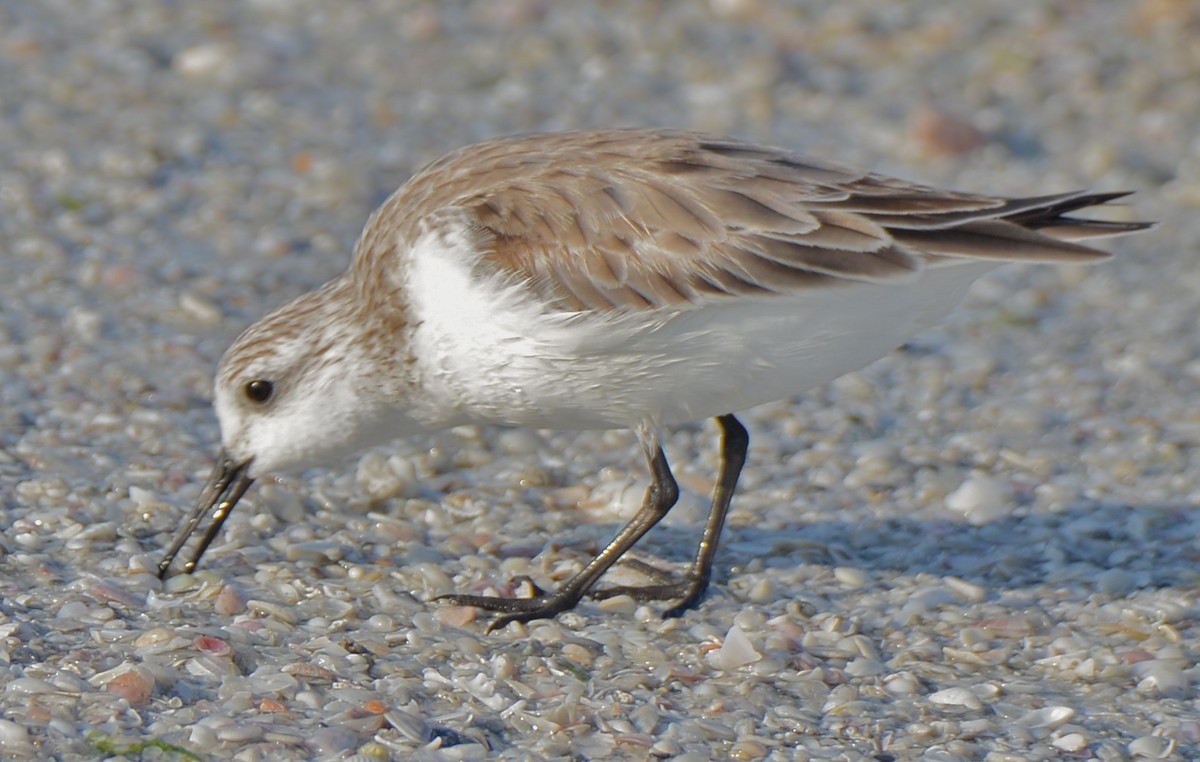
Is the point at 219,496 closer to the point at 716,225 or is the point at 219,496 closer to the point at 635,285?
the point at 635,285

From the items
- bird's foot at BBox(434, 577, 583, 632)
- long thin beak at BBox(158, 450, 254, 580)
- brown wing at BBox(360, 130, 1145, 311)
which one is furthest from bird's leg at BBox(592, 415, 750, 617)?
long thin beak at BBox(158, 450, 254, 580)

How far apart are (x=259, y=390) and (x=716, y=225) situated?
4.90 feet

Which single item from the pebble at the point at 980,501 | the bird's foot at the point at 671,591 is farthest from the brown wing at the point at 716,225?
the pebble at the point at 980,501

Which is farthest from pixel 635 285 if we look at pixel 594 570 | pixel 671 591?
pixel 671 591

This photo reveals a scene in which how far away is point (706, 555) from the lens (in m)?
5.07

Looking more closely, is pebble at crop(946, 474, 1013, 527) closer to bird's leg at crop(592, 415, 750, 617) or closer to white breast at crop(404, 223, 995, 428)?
bird's leg at crop(592, 415, 750, 617)

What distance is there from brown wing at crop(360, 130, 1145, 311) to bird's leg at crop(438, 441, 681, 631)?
1.93 ft

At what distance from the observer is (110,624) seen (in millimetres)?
4500

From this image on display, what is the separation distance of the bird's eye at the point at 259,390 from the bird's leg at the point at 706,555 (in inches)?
46.7

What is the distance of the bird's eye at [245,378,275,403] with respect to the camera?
4.94 meters

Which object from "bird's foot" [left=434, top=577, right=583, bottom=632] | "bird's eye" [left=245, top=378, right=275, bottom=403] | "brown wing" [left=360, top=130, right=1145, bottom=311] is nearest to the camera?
"brown wing" [left=360, top=130, right=1145, bottom=311]

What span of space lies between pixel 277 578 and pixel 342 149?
3710 mm

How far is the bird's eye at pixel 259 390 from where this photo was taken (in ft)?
16.2

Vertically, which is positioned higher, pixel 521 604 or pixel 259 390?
pixel 259 390
